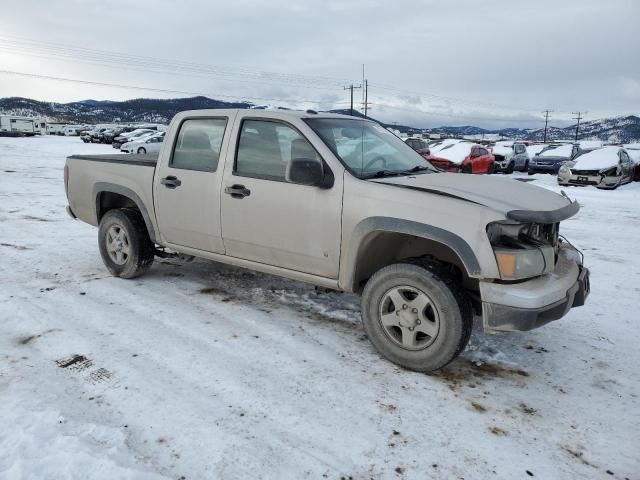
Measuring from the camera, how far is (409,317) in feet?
11.1

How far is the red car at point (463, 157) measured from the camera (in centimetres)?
1750

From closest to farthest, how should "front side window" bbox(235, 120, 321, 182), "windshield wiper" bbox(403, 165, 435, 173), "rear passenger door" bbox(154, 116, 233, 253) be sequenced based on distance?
"front side window" bbox(235, 120, 321, 182) < "windshield wiper" bbox(403, 165, 435, 173) < "rear passenger door" bbox(154, 116, 233, 253)

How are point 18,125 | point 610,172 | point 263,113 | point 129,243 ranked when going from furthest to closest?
1. point 18,125
2. point 610,172
3. point 129,243
4. point 263,113

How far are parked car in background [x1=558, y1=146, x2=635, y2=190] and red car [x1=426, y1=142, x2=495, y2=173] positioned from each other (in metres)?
3.26

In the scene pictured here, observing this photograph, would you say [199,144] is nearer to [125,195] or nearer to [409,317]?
[125,195]

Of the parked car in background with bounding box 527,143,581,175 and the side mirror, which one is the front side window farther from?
the parked car in background with bounding box 527,143,581,175

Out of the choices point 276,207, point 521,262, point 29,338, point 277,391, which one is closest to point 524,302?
point 521,262

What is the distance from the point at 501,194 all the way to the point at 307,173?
4.55ft

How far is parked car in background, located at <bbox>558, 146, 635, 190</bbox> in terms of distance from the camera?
1582 centimetres

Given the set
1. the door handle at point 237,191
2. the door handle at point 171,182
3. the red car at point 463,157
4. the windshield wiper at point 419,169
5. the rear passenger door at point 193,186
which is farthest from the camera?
the red car at point 463,157

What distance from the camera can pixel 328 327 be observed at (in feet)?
13.6

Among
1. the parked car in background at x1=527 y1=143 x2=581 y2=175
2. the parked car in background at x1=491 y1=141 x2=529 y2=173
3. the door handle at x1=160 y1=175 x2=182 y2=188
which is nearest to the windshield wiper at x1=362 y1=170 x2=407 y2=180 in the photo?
the door handle at x1=160 y1=175 x2=182 y2=188

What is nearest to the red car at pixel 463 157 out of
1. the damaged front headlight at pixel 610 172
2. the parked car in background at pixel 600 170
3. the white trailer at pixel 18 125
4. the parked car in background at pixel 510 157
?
the parked car in background at pixel 510 157

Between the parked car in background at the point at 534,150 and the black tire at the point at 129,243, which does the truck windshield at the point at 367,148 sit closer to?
the black tire at the point at 129,243
